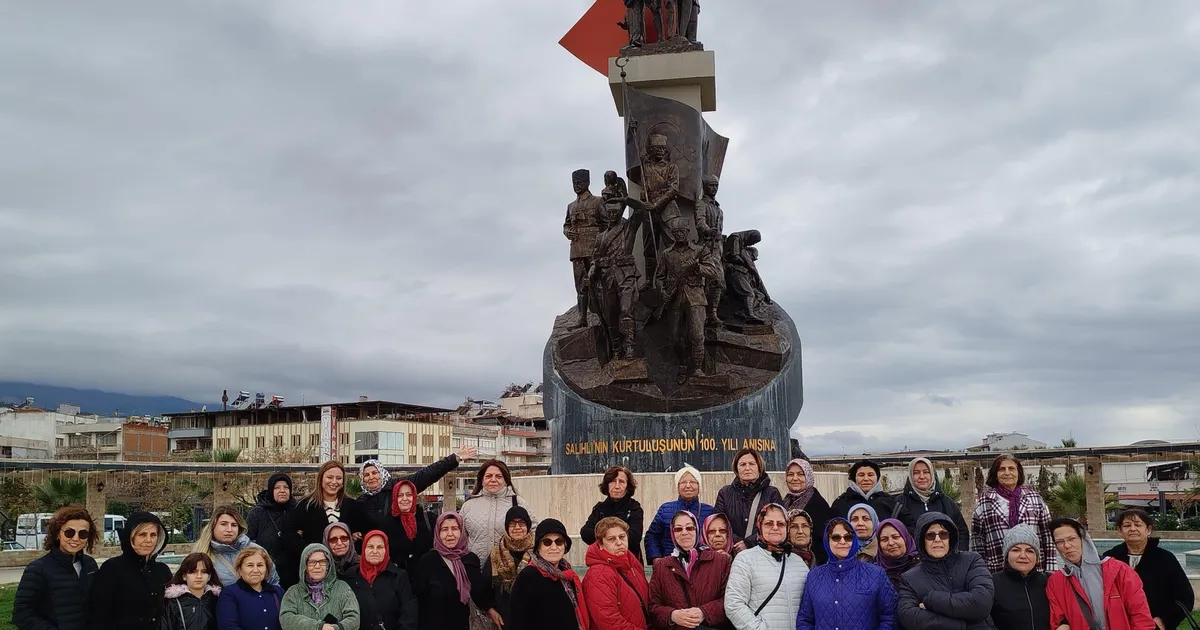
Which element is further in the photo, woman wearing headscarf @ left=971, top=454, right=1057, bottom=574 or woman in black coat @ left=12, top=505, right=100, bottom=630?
woman wearing headscarf @ left=971, top=454, right=1057, bottom=574

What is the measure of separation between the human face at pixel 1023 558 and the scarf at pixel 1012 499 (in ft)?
2.74

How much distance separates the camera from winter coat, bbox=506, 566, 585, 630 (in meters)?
5.41

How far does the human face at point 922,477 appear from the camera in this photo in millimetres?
6562

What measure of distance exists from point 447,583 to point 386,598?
36 cm

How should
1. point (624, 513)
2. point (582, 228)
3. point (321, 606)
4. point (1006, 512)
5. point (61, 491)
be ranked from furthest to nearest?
point (61, 491) < point (582, 228) < point (624, 513) < point (1006, 512) < point (321, 606)

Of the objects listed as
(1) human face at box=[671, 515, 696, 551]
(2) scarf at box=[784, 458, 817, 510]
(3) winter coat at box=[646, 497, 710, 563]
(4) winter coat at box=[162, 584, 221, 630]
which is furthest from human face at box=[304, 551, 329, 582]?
(2) scarf at box=[784, 458, 817, 510]

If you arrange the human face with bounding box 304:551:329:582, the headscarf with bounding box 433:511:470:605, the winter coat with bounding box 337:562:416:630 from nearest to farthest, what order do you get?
the human face with bounding box 304:551:329:582
the winter coat with bounding box 337:562:416:630
the headscarf with bounding box 433:511:470:605


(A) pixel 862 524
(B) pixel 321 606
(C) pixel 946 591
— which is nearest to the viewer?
(C) pixel 946 591

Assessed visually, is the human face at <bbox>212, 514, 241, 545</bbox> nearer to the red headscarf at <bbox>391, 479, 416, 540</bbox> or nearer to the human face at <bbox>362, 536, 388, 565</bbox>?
the human face at <bbox>362, 536, 388, 565</bbox>

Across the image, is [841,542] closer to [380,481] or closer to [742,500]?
[742,500]

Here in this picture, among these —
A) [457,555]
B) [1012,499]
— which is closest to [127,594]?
[457,555]

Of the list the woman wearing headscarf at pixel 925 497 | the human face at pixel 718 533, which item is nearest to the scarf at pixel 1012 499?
the woman wearing headscarf at pixel 925 497

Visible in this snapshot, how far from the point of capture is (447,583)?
5.95 m

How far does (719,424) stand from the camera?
42.1 ft
